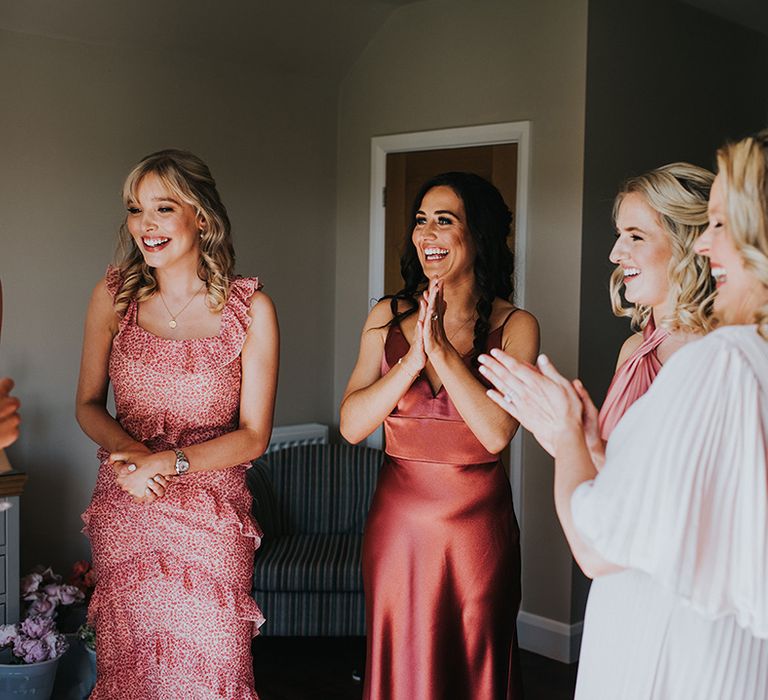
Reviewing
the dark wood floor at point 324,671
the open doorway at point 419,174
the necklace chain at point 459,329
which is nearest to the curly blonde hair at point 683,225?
the necklace chain at point 459,329

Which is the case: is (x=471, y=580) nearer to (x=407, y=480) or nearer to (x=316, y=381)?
(x=407, y=480)

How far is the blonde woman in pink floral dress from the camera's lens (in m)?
2.58

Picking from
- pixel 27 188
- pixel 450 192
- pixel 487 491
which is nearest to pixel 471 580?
pixel 487 491

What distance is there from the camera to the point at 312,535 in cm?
459

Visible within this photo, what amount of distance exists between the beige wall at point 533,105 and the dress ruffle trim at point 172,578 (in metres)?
2.11

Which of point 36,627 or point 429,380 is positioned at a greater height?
point 429,380

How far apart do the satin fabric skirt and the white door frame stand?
1.83 meters

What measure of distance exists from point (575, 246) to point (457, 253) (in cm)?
165

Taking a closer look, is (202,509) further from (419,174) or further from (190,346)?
(419,174)

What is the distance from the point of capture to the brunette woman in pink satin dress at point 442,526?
2602 mm

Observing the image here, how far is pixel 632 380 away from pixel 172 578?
128 centimetres

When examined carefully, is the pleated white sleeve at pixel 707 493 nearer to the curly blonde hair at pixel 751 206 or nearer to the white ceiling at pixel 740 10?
the curly blonde hair at pixel 751 206

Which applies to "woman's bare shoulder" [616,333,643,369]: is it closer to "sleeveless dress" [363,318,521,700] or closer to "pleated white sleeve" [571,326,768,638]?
"sleeveless dress" [363,318,521,700]

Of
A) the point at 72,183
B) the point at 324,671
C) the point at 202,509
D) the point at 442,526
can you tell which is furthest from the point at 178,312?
the point at 324,671
